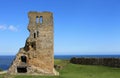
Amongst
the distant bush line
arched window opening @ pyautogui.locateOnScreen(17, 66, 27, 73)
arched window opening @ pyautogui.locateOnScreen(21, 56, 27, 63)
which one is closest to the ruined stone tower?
arched window opening @ pyautogui.locateOnScreen(21, 56, 27, 63)

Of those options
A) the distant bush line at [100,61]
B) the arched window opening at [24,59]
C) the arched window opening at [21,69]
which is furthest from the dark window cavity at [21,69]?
the distant bush line at [100,61]

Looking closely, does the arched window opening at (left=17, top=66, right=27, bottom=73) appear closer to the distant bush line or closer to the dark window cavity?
the dark window cavity

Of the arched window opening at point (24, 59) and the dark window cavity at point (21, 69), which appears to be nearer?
the dark window cavity at point (21, 69)

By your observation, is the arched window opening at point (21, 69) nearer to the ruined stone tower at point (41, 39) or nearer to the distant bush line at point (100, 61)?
the ruined stone tower at point (41, 39)

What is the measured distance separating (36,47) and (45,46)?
5.32 feet

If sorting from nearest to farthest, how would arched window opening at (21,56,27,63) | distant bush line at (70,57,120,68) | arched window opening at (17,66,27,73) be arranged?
arched window opening at (17,66,27,73) → arched window opening at (21,56,27,63) → distant bush line at (70,57,120,68)

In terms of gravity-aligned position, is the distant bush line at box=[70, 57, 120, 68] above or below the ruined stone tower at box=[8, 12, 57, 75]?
below

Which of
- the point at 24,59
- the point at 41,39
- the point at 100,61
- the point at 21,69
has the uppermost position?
the point at 41,39

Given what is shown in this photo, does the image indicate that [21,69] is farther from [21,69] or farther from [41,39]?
[41,39]

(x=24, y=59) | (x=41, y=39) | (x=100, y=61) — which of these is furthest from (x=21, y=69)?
(x=100, y=61)

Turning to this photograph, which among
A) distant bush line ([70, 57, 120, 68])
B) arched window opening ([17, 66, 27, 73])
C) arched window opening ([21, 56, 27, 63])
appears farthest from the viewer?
distant bush line ([70, 57, 120, 68])

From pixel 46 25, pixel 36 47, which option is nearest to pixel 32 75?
pixel 36 47

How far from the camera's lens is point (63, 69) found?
56.2 metres

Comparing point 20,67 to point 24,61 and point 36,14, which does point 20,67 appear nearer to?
point 24,61
